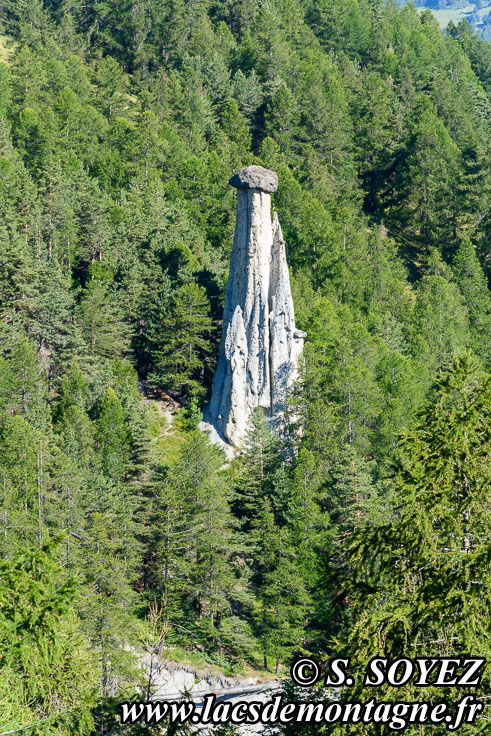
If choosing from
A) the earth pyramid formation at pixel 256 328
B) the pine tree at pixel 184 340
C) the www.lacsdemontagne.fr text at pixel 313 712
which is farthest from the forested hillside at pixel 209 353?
the earth pyramid formation at pixel 256 328

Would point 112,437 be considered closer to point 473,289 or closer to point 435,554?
point 473,289

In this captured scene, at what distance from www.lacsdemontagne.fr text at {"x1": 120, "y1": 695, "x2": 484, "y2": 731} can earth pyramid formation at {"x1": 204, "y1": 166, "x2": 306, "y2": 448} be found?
31.5 m

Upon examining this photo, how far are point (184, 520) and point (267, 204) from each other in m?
18.0

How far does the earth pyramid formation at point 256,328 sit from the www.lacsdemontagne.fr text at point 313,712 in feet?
103

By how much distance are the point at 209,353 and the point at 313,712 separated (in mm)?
38279

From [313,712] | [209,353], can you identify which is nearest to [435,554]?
[313,712]

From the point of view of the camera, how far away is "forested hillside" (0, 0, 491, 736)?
1177cm

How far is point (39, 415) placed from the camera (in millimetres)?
39375

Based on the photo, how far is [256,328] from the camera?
44781mm

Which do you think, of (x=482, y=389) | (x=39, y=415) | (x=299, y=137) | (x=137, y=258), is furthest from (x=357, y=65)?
(x=482, y=389)

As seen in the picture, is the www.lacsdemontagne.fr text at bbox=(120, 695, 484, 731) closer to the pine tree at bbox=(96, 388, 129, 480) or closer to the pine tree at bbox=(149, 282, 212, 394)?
the pine tree at bbox=(96, 388, 129, 480)

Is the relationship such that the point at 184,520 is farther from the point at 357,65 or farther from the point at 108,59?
the point at 357,65

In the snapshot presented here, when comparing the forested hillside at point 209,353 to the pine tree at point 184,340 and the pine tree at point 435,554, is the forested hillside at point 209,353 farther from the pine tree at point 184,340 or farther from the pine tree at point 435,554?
the pine tree at point 184,340

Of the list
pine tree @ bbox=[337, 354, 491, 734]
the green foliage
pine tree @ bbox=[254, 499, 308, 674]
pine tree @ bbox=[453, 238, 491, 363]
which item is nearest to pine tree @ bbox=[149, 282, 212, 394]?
pine tree @ bbox=[254, 499, 308, 674]
